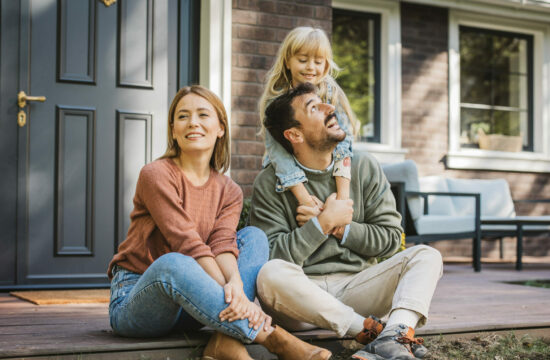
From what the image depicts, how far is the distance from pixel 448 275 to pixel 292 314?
357cm

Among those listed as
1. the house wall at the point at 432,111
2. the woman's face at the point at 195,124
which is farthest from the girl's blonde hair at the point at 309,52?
the house wall at the point at 432,111

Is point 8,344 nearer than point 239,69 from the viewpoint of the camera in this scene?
Yes

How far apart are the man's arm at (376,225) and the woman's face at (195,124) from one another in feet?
2.12

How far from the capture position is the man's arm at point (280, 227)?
229 cm

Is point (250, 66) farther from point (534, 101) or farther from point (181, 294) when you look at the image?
point (534, 101)

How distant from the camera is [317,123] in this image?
2438mm

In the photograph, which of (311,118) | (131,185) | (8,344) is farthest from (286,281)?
(131,185)

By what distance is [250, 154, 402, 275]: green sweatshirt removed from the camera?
7.91 ft

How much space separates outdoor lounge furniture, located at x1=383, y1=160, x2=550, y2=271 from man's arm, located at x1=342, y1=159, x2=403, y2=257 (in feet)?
9.64

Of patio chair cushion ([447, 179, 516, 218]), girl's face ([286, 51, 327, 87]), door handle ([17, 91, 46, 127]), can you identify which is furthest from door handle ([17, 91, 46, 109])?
patio chair cushion ([447, 179, 516, 218])

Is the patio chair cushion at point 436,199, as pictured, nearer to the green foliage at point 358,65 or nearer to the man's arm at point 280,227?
the green foliage at point 358,65

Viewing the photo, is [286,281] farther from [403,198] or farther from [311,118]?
[403,198]

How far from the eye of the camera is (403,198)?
17.7 feet

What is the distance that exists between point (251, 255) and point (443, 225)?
3.95m
